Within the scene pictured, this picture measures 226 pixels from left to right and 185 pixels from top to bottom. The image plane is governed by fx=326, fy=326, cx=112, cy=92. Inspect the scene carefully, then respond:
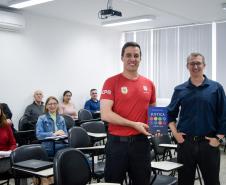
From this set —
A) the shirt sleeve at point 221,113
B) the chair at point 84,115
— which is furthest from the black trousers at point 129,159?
the chair at point 84,115

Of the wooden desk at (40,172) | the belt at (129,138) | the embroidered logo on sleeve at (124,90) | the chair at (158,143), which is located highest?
the embroidered logo on sleeve at (124,90)

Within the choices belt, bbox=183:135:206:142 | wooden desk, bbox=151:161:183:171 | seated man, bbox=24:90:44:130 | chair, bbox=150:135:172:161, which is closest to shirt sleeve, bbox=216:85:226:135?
belt, bbox=183:135:206:142

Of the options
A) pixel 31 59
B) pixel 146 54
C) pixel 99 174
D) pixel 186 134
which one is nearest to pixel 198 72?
pixel 186 134

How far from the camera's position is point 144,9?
648 centimetres

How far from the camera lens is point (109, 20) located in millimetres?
7586

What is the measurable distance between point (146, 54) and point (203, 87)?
6.17 metres

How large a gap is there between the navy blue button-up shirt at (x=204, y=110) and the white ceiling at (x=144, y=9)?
3.38 meters

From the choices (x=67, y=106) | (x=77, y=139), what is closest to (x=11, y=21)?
(x=67, y=106)

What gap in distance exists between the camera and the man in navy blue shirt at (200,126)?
2771 millimetres

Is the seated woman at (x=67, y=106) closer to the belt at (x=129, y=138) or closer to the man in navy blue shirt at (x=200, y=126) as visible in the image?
the man in navy blue shirt at (x=200, y=126)

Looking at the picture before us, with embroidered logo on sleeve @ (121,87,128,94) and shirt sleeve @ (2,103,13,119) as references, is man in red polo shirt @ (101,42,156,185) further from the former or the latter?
shirt sleeve @ (2,103,13,119)

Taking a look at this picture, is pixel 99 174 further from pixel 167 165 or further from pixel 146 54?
pixel 146 54

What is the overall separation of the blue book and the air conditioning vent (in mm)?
4704

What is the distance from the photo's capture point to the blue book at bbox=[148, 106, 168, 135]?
246 centimetres
